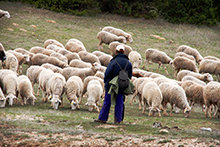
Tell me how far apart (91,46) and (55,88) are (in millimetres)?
13299

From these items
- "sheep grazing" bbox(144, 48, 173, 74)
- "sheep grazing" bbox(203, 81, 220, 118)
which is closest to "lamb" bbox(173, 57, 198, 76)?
"sheep grazing" bbox(144, 48, 173, 74)

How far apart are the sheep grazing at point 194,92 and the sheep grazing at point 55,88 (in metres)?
5.39

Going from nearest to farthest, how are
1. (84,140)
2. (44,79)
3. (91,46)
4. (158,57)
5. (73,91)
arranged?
(84,140) → (73,91) → (44,79) → (158,57) → (91,46)

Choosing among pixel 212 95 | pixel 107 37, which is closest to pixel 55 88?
pixel 212 95

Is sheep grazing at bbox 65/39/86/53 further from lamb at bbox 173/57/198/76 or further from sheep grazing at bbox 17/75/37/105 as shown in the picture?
sheep grazing at bbox 17/75/37/105

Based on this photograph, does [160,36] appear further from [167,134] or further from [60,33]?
[167,134]

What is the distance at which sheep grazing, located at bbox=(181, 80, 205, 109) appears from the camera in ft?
47.8

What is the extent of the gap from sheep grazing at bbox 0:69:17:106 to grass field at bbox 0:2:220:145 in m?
0.68

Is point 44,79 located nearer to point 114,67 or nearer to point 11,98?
point 11,98

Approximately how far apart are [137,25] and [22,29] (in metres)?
12.7

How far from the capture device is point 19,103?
44.1ft

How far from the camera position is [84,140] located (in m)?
8.37

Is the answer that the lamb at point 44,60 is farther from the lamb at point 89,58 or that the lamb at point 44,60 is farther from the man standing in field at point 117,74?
the man standing in field at point 117,74

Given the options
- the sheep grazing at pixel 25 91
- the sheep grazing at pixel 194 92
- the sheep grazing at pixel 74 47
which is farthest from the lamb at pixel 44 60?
the sheep grazing at pixel 194 92
